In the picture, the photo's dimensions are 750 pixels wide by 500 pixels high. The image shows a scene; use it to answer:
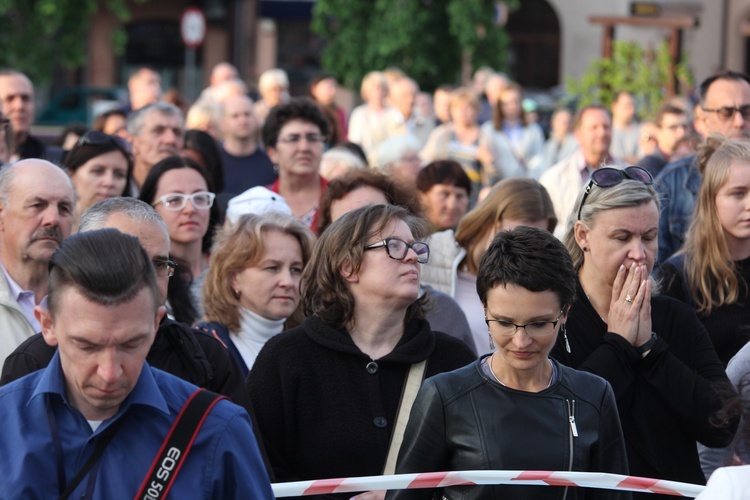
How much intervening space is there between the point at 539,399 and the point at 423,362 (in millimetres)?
968

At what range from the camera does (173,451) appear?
354 cm

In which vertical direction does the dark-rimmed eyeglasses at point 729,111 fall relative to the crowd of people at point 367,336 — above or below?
above

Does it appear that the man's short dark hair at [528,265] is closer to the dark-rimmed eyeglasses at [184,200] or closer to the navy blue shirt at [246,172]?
the dark-rimmed eyeglasses at [184,200]

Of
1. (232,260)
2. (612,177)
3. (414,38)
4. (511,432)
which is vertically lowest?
(511,432)

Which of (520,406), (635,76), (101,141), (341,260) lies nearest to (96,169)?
(101,141)

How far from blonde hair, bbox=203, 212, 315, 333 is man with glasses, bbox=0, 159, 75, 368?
0.73 meters

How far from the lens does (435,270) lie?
23.4 ft

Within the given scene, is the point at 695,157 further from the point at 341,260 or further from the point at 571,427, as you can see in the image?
the point at 571,427

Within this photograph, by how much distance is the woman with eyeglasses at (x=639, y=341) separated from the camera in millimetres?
4832

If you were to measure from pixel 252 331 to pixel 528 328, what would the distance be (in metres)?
2.16

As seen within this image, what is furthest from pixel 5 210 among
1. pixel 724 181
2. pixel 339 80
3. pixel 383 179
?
pixel 339 80

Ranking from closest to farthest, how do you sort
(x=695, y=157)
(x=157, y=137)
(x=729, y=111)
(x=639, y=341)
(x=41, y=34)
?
(x=639, y=341) < (x=695, y=157) < (x=729, y=111) < (x=157, y=137) < (x=41, y=34)

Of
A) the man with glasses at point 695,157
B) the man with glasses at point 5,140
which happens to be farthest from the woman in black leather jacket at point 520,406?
the man with glasses at point 5,140

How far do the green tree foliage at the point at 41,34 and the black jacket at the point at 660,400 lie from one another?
82.3 ft
